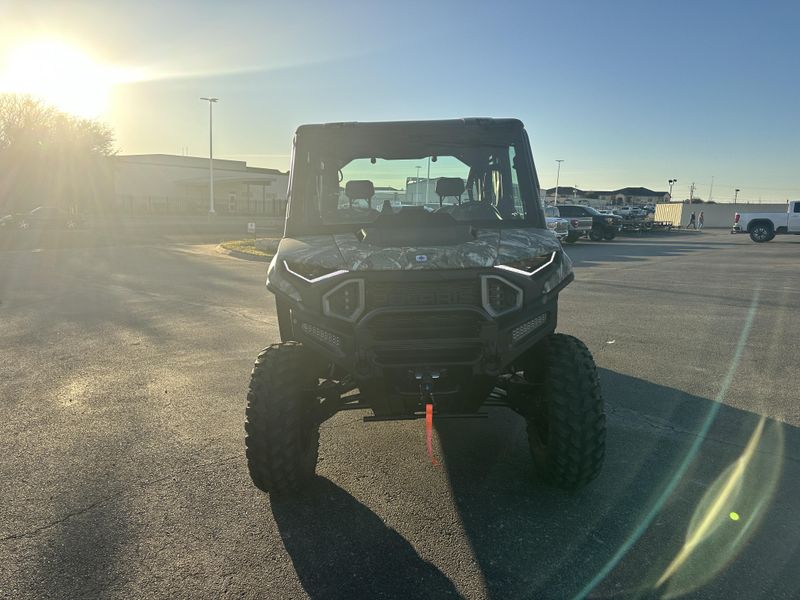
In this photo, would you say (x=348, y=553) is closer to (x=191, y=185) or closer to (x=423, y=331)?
(x=423, y=331)

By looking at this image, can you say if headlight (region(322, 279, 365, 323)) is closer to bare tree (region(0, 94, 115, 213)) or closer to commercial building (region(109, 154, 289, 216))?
bare tree (region(0, 94, 115, 213))

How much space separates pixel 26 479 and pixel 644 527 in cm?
392

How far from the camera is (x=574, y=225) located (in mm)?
29500

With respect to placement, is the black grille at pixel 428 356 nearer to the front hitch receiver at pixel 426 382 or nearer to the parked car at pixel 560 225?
the front hitch receiver at pixel 426 382

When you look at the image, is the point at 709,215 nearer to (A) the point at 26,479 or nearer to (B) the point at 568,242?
(B) the point at 568,242

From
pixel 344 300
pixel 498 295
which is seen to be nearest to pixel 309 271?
pixel 344 300

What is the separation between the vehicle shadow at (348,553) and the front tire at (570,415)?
1020 millimetres

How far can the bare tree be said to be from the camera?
38.4 meters

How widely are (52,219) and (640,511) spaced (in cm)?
3626

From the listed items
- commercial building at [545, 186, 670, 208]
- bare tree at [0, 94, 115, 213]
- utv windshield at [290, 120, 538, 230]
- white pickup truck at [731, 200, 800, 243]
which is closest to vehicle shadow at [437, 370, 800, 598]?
utv windshield at [290, 120, 538, 230]

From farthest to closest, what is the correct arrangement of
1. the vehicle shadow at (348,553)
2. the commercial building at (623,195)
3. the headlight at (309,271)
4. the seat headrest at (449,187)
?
the commercial building at (623,195) < the seat headrest at (449,187) < the headlight at (309,271) < the vehicle shadow at (348,553)

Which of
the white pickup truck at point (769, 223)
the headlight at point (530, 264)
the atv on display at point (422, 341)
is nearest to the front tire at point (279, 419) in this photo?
the atv on display at point (422, 341)

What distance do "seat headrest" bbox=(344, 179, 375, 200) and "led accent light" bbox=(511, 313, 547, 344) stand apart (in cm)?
177

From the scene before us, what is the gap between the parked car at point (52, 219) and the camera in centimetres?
3180
